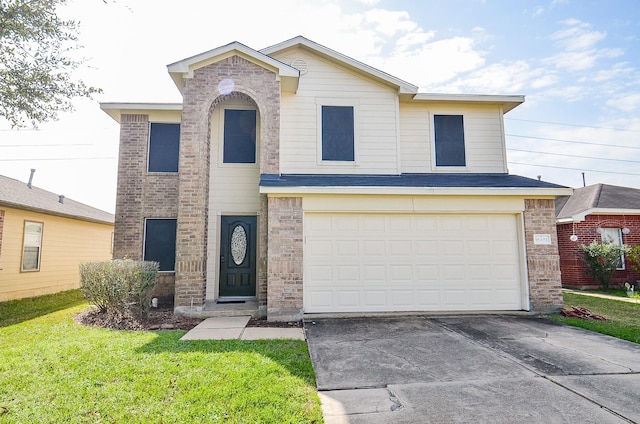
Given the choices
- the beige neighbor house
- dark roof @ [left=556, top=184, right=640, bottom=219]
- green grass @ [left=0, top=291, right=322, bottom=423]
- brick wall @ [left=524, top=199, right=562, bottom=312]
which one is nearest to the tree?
the beige neighbor house

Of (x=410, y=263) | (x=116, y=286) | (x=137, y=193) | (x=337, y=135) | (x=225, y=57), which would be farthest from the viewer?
(x=137, y=193)

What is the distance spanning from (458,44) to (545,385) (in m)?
10.6

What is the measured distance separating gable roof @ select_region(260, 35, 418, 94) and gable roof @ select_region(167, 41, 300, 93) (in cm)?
120

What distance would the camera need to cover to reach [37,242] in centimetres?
1139

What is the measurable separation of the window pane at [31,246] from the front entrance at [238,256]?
7298mm

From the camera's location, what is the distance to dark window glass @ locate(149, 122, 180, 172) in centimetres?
976

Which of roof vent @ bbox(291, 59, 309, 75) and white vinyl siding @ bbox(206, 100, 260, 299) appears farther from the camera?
roof vent @ bbox(291, 59, 309, 75)

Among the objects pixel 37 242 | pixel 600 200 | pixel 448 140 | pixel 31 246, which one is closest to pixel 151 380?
pixel 448 140

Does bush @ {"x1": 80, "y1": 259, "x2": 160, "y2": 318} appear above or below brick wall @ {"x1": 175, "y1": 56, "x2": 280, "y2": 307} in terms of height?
below

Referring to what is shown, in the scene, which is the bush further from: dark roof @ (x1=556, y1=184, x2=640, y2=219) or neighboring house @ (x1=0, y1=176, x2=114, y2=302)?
dark roof @ (x1=556, y1=184, x2=640, y2=219)

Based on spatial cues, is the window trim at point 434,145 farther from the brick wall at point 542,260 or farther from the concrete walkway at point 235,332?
the concrete walkway at point 235,332

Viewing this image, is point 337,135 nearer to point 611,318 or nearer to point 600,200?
point 611,318

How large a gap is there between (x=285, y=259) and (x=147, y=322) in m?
3.19

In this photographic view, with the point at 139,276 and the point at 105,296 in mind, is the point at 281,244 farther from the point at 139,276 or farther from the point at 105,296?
the point at 105,296
